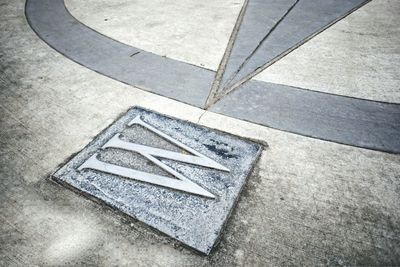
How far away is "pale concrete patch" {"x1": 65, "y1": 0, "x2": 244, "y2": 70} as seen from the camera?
3.09 metres

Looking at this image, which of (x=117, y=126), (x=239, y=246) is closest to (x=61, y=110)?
(x=117, y=126)

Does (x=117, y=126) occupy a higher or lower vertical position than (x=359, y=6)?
lower

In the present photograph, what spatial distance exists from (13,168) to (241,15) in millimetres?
3356

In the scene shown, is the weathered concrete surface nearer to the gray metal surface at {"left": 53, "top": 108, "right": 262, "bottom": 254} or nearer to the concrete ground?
the concrete ground

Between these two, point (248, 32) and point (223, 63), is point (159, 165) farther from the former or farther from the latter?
point (248, 32)

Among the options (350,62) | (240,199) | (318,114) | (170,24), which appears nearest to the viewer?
(240,199)

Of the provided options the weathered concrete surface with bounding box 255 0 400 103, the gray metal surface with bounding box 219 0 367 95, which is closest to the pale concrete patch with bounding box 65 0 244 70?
the gray metal surface with bounding box 219 0 367 95

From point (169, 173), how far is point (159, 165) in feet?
0.31

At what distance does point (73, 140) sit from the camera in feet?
6.68

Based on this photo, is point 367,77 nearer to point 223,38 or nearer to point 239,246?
point 223,38

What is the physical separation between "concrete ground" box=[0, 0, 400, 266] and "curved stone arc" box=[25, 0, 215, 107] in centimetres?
12

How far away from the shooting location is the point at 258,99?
2398 mm

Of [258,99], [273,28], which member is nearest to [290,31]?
[273,28]

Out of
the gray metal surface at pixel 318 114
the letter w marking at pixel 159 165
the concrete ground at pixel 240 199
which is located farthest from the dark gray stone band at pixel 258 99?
the letter w marking at pixel 159 165
